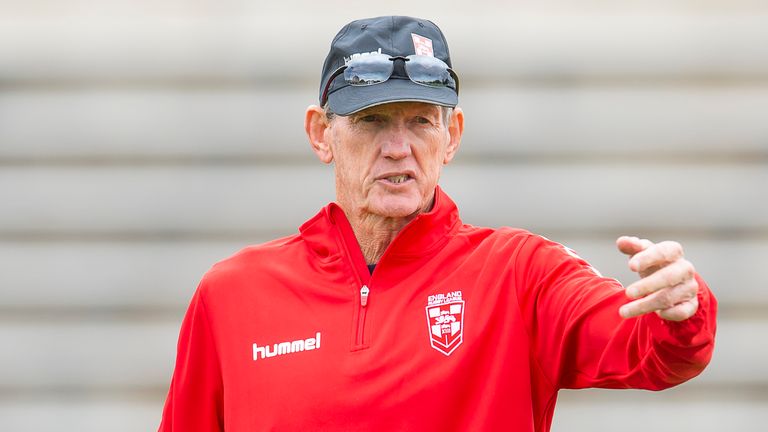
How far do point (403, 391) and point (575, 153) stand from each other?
257 cm

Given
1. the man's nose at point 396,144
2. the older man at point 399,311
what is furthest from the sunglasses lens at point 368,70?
the man's nose at point 396,144

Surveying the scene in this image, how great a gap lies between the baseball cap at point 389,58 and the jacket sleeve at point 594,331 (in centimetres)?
44

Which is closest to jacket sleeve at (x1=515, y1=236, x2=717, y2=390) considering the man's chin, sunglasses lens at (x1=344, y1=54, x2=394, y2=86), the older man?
the older man

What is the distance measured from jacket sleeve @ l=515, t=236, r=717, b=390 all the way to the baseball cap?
0.44 meters

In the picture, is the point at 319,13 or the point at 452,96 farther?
the point at 319,13

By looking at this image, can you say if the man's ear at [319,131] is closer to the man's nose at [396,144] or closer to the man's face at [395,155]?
the man's face at [395,155]

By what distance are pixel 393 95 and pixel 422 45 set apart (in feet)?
0.64

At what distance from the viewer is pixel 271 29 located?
5023 millimetres

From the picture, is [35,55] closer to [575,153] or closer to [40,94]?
[40,94]

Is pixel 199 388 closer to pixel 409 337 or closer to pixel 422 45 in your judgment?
pixel 409 337

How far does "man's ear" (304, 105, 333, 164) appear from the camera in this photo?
314 cm

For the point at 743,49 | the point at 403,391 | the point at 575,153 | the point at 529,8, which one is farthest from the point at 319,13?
the point at 403,391

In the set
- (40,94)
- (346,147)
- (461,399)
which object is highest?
(40,94)

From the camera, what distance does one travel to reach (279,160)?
503 centimetres
